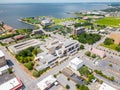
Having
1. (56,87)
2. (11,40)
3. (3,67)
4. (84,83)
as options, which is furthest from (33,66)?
(11,40)

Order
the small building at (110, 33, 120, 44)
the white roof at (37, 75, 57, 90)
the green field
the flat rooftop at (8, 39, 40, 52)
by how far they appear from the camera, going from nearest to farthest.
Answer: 1. the white roof at (37, 75, 57, 90)
2. the flat rooftop at (8, 39, 40, 52)
3. the small building at (110, 33, 120, 44)
4. the green field

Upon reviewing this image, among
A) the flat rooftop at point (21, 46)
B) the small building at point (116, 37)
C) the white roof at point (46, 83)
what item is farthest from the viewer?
the small building at point (116, 37)

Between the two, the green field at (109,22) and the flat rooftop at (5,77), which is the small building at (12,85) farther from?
the green field at (109,22)

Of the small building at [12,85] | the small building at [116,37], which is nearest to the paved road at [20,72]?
the small building at [12,85]

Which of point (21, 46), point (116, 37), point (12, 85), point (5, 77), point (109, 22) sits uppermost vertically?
point (116, 37)

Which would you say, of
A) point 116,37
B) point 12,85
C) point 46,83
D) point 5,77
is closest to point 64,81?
point 46,83

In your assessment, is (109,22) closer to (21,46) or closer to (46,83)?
(21,46)

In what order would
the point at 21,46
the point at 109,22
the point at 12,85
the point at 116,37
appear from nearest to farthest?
1. the point at 12,85
2. the point at 21,46
3. the point at 116,37
4. the point at 109,22

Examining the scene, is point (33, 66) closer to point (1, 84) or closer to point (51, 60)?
point (51, 60)

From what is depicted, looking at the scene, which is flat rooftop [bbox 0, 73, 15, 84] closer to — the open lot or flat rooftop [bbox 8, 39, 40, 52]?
the open lot

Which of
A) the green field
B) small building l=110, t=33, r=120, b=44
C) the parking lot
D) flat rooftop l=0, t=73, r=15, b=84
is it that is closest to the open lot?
the parking lot

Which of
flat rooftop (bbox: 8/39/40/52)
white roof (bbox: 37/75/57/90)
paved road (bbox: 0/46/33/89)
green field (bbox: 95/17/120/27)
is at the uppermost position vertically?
green field (bbox: 95/17/120/27)
